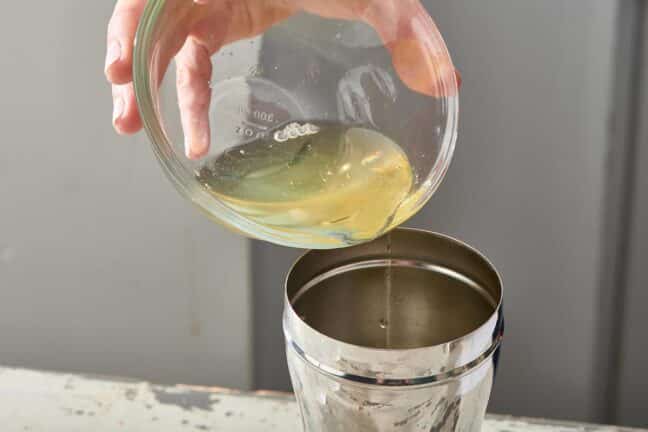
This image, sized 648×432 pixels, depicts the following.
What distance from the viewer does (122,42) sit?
653 millimetres

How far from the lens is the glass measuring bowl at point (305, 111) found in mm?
555

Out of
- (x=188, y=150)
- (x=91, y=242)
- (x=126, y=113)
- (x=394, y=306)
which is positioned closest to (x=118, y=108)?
(x=126, y=113)

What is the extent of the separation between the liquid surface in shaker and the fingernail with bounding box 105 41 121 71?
0.22 m

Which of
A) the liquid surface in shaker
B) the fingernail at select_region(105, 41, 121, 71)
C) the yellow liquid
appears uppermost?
the fingernail at select_region(105, 41, 121, 71)

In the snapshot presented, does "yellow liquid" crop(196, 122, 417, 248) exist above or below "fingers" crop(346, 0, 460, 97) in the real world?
below

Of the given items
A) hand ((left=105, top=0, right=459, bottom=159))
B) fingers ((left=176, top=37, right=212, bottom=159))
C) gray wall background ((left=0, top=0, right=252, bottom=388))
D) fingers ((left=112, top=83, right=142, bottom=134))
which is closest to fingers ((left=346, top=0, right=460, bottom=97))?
hand ((left=105, top=0, right=459, bottom=159))

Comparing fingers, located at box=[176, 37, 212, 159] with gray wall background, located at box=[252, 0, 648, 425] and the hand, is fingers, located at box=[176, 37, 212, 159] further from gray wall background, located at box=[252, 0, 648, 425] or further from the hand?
gray wall background, located at box=[252, 0, 648, 425]

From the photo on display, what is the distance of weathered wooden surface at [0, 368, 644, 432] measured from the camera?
79 cm

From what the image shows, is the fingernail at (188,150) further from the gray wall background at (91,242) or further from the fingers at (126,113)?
the gray wall background at (91,242)

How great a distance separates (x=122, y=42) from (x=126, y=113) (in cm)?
6

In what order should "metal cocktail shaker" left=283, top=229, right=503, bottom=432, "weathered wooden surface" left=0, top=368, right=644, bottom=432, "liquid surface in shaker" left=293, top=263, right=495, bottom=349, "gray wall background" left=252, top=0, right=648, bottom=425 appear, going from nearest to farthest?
1. "metal cocktail shaker" left=283, top=229, right=503, bottom=432
2. "liquid surface in shaker" left=293, top=263, right=495, bottom=349
3. "weathered wooden surface" left=0, top=368, right=644, bottom=432
4. "gray wall background" left=252, top=0, right=648, bottom=425

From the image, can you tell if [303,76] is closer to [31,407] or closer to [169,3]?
[169,3]

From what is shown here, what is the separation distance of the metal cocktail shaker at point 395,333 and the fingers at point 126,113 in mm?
198


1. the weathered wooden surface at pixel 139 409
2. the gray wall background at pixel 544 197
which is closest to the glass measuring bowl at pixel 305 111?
the weathered wooden surface at pixel 139 409
